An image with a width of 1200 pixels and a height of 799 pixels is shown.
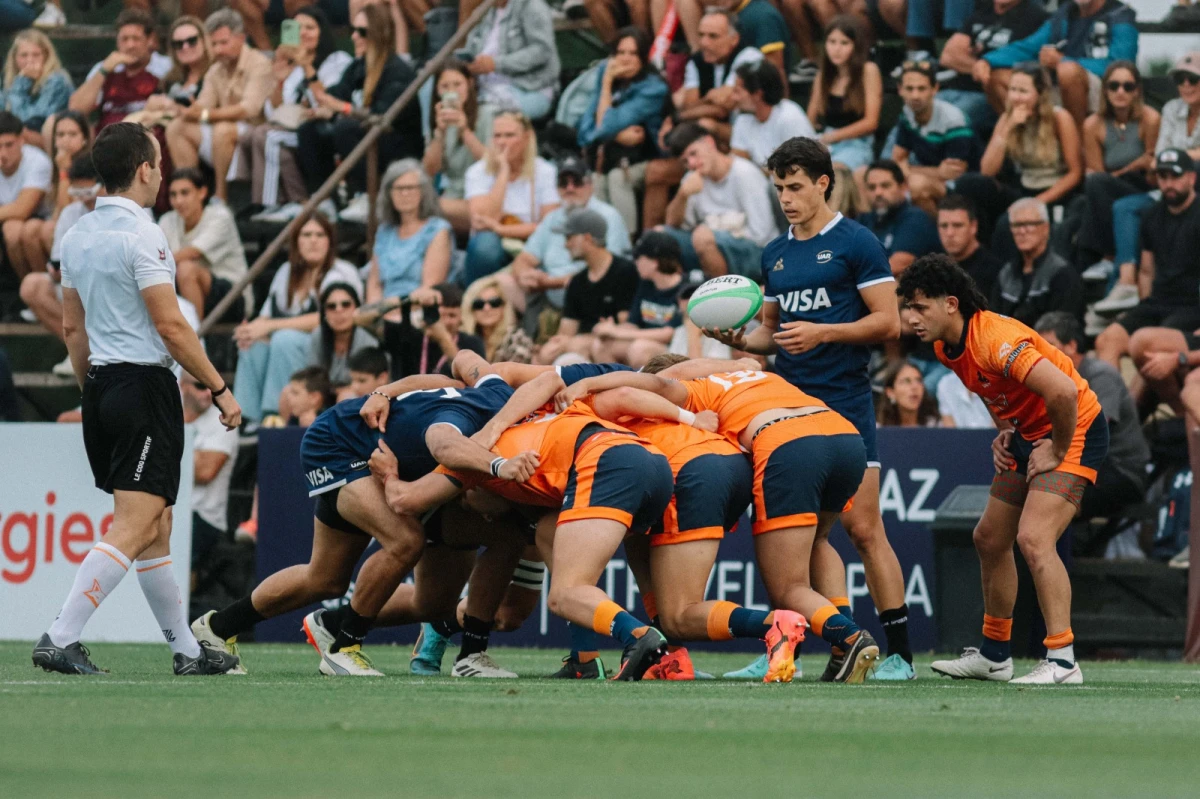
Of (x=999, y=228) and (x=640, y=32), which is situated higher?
(x=640, y=32)

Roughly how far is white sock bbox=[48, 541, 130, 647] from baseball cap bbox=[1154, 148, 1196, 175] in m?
8.31

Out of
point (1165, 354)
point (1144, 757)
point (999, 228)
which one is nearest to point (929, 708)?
point (1144, 757)

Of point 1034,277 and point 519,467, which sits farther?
point 1034,277

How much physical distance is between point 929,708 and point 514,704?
4.93ft

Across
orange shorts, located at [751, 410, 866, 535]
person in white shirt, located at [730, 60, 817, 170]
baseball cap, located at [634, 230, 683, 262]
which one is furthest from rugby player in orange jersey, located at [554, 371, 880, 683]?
person in white shirt, located at [730, 60, 817, 170]

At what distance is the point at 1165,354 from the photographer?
483 inches

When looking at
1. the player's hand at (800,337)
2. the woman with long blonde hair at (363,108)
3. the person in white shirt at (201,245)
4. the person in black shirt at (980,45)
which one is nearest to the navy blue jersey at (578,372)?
the player's hand at (800,337)

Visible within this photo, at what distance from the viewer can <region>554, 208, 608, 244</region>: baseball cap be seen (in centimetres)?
1373

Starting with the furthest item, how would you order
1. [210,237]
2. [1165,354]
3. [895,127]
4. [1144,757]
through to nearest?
[210,237]
[895,127]
[1165,354]
[1144,757]

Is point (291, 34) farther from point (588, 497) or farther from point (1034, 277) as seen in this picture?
point (588, 497)

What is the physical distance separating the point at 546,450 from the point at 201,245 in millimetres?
8900

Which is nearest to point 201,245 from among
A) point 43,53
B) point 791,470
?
point 43,53

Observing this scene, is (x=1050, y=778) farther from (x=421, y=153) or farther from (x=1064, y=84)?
(x=421, y=153)

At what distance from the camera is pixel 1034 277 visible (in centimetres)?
1284
